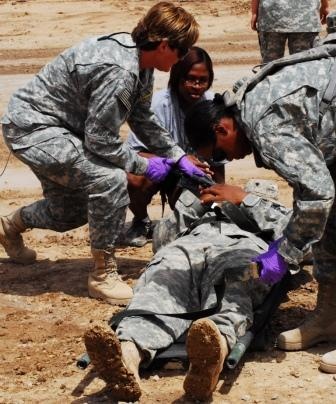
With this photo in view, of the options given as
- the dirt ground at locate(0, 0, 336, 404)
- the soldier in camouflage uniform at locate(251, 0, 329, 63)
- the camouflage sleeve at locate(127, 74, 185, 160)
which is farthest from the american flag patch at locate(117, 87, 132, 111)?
the soldier in camouflage uniform at locate(251, 0, 329, 63)

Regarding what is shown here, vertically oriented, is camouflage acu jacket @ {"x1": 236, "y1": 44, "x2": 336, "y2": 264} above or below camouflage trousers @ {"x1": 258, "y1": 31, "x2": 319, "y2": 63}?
above

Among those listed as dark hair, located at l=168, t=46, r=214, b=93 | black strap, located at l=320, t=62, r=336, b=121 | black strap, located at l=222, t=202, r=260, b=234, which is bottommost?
black strap, located at l=222, t=202, r=260, b=234

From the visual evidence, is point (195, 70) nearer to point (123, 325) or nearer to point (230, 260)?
point (230, 260)

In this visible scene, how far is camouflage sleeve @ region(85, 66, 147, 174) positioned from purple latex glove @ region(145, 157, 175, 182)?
0.28 metres

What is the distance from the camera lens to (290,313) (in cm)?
559

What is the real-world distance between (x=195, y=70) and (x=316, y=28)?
2.72 meters

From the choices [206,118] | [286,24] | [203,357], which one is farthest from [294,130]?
[286,24]

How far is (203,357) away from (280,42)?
214 inches

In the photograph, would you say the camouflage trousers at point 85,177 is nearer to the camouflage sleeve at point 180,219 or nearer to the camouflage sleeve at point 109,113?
the camouflage sleeve at point 109,113

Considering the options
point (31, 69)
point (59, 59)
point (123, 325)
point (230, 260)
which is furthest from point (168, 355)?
point (31, 69)

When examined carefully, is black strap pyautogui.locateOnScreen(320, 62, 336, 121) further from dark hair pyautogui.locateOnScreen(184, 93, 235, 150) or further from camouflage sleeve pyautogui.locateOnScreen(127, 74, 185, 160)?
camouflage sleeve pyautogui.locateOnScreen(127, 74, 185, 160)

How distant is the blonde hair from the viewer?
5441 mm

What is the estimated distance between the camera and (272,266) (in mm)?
4637

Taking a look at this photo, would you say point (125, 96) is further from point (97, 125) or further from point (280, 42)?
point (280, 42)
